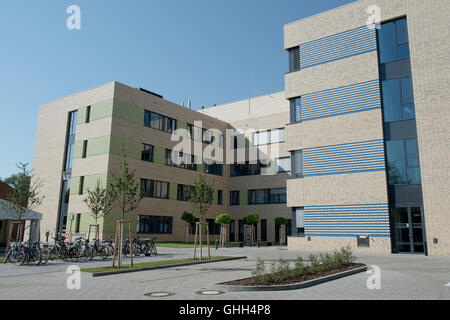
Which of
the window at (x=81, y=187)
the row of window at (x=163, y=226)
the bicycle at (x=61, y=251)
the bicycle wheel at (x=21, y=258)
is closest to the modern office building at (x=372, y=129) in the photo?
A: the row of window at (x=163, y=226)

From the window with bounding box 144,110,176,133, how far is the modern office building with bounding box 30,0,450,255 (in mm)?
109

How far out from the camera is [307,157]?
27.6m

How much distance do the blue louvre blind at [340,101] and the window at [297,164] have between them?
2.77 m

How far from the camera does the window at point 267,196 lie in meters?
40.2

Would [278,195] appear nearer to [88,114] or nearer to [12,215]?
[88,114]

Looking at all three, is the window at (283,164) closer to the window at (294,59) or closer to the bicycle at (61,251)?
the window at (294,59)

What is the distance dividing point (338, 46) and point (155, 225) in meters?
22.5

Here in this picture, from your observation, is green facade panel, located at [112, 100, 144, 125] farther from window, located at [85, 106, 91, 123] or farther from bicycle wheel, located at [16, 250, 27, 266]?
bicycle wheel, located at [16, 250, 27, 266]

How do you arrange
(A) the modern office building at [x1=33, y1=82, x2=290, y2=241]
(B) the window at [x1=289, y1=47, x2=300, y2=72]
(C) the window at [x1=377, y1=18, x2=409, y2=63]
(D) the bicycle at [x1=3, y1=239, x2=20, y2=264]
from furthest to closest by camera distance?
1. (A) the modern office building at [x1=33, y1=82, x2=290, y2=241]
2. (B) the window at [x1=289, y1=47, x2=300, y2=72]
3. (C) the window at [x1=377, y1=18, x2=409, y2=63]
4. (D) the bicycle at [x1=3, y1=239, x2=20, y2=264]

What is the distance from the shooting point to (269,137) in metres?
42.1

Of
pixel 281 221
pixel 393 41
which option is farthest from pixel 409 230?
pixel 281 221

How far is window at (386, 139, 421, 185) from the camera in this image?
75.2 ft

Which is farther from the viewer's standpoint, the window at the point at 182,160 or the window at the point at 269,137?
the window at the point at 269,137

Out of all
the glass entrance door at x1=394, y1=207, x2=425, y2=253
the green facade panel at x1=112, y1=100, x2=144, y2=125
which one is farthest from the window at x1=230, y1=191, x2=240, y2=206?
the glass entrance door at x1=394, y1=207, x2=425, y2=253
